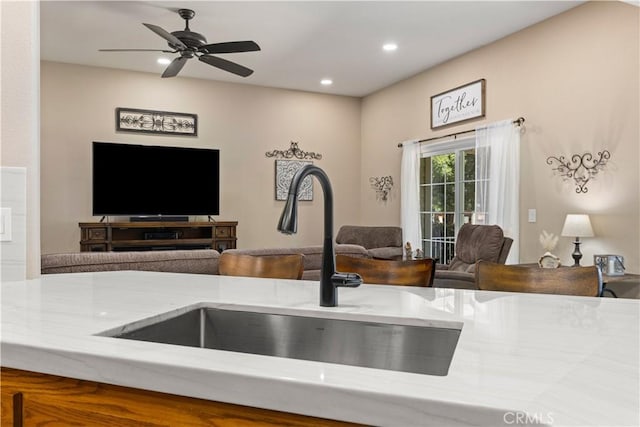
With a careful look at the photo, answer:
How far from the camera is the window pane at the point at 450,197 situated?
5824 mm

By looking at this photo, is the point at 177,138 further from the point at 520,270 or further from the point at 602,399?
the point at 602,399

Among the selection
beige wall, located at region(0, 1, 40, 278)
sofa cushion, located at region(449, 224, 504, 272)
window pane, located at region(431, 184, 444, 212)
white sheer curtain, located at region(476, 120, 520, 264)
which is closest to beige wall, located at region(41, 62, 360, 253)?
window pane, located at region(431, 184, 444, 212)

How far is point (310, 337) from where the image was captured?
1073 millimetres

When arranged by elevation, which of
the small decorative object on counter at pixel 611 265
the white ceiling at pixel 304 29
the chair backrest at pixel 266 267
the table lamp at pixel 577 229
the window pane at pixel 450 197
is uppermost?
the white ceiling at pixel 304 29

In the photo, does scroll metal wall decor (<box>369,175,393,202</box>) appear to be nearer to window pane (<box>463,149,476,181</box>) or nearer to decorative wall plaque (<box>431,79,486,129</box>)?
decorative wall plaque (<box>431,79,486,129</box>)

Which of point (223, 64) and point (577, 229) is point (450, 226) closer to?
point (577, 229)

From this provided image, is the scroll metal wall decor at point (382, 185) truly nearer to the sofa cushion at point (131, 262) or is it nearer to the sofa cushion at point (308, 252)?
the sofa cushion at point (308, 252)

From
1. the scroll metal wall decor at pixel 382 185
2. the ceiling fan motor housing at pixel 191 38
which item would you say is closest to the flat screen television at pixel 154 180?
the ceiling fan motor housing at pixel 191 38

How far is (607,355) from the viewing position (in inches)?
28.3

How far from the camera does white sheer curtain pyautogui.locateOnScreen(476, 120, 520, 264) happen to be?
484 centimetres

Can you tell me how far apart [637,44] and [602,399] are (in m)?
4.18

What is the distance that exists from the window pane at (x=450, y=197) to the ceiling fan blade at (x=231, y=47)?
294 cm

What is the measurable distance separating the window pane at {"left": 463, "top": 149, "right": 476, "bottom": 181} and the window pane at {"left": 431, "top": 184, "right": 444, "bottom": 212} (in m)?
0.46

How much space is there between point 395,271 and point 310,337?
2.58 feet
